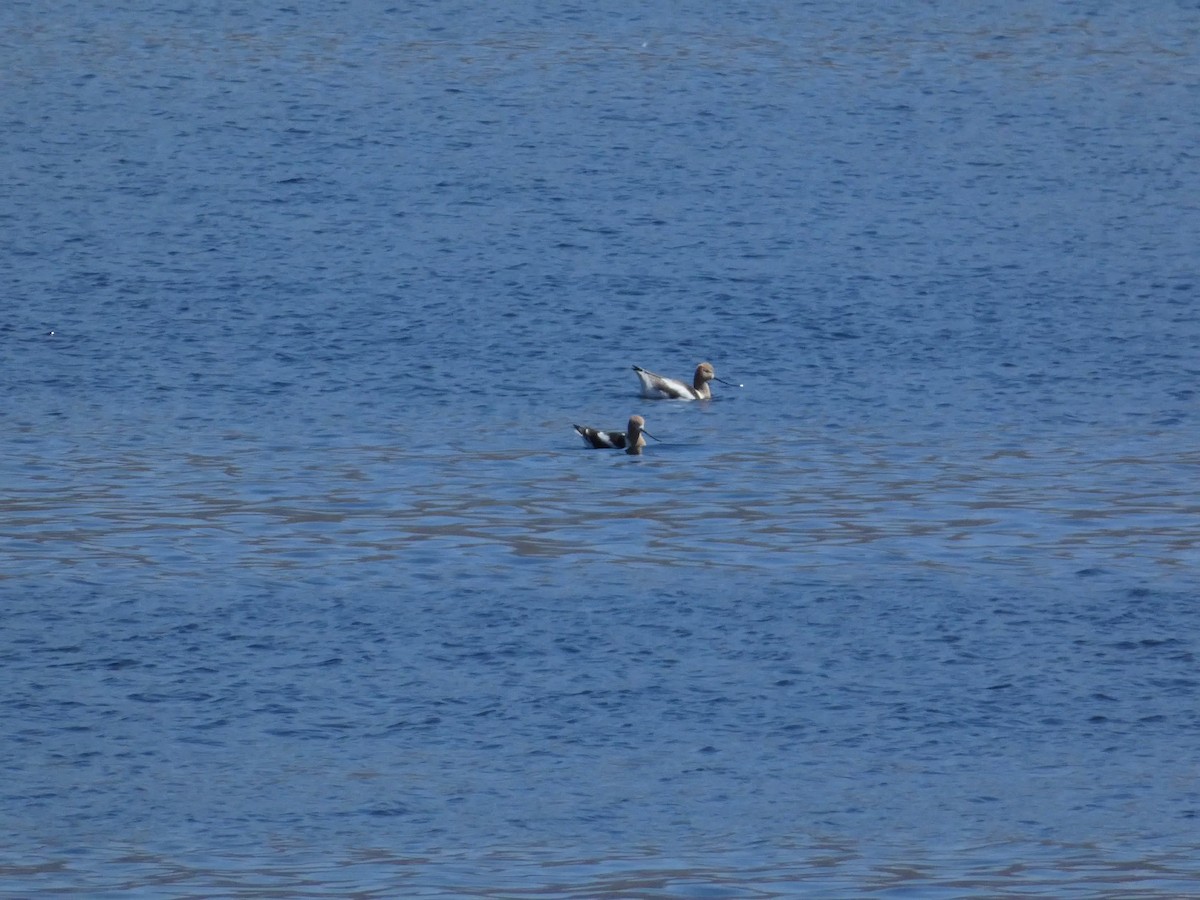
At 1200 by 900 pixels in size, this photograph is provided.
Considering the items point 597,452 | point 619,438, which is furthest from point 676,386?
point 597,452

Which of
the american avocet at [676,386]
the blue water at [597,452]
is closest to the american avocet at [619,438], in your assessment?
the blue water at [597,452]

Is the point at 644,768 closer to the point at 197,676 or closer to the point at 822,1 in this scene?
the point at 197,676

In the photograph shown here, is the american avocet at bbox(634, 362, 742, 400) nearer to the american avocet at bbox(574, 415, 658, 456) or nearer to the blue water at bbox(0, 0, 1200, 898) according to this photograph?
the blue water at bbox(0, 0, 1200, 898)

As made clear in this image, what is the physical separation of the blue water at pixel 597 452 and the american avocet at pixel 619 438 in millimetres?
186

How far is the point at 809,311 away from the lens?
22.7 metres

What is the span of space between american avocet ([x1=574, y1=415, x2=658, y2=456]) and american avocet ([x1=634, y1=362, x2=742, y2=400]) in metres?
1.78

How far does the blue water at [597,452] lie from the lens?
9.87m

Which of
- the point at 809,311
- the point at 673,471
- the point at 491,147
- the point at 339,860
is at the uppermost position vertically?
the point at 491,147

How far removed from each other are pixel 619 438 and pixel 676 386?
202 cm

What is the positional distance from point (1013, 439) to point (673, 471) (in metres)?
3.01

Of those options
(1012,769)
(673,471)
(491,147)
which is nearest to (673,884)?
(1012,769)

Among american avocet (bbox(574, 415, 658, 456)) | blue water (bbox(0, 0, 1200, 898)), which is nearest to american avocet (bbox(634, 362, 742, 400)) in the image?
blue water (bbox(0, 0, 1200, 898))

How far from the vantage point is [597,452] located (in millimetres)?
18188

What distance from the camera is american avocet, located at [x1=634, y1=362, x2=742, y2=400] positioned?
20.2 meters
